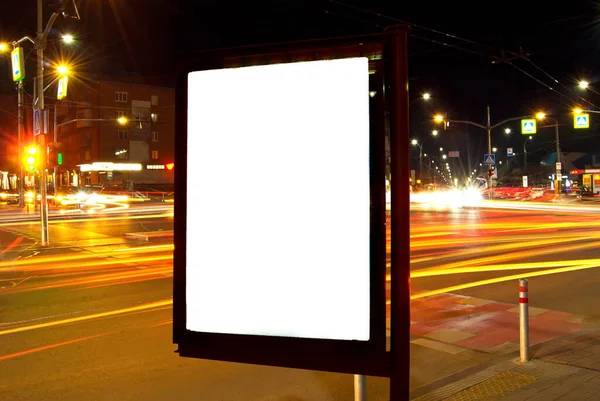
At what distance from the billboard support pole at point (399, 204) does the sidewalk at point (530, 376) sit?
1807mm

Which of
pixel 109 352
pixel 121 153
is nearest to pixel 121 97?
pixel 121 153

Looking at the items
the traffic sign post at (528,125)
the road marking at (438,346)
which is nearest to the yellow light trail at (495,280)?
the road marking at (438,346)

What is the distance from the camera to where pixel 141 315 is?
731 centimetres

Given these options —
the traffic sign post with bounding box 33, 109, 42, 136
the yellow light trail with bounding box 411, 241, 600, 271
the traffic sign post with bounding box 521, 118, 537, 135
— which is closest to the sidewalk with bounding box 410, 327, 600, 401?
the yellow light trail with bounding box 411, 241, 600, 271

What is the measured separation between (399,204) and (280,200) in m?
0.62

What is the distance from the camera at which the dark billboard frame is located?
8.54ft

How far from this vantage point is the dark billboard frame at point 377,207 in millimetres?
2604

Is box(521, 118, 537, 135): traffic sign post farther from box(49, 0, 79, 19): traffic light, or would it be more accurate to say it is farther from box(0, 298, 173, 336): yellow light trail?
box(0, 298, 173, 336): yellow light trail

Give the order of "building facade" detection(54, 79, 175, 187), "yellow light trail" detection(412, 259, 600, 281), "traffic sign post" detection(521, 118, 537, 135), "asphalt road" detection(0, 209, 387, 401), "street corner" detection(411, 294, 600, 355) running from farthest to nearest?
"building facade" detection(54, 79, 175, 187) → "traffic sign post" detection(521, 118, 537, 135) → "yellow light trail" detection(412, 259, 600, 281) → "street corner" detection(411, 294, 600, 355) → "asphalt road" detection(0, 209, 387, 401)

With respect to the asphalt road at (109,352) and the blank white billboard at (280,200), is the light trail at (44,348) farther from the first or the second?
the blank white billboard at (280,200)

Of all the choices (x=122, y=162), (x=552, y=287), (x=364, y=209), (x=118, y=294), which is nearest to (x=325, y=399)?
(x=364, y=209)

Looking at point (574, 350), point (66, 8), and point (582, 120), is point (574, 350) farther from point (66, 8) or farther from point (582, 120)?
point (582, 120)

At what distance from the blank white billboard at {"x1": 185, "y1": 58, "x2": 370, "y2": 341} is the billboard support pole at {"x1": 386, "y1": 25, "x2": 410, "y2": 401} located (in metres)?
0.14

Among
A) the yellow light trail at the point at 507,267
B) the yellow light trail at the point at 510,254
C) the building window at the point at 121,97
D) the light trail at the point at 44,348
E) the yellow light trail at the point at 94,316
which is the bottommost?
the light trail at the point at 44,348
